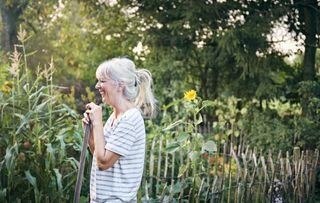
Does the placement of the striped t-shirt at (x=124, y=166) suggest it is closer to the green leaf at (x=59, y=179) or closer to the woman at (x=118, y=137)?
the woman at (x=118, y=137)

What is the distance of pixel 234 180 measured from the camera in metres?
4.36

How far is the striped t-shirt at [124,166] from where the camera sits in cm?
232

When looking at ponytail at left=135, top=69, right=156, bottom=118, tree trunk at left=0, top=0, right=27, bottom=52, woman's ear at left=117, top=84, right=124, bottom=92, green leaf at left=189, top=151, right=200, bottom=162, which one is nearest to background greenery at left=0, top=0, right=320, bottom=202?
green leaf at left=189, top=151, right=200, bottom=162

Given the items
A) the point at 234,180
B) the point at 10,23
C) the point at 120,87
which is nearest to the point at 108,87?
the point at 120,87

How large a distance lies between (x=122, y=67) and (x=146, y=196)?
1612mm

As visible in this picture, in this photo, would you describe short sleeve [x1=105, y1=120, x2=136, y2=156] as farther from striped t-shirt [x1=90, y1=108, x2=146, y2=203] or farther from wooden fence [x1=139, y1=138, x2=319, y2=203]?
wooden fence [x1=139, y1=138, x2=319, y2=203]

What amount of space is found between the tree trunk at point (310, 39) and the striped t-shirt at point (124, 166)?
15.4 feet

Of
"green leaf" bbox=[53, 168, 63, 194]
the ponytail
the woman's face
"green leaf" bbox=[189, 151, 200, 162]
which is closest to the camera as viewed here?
the woman's face

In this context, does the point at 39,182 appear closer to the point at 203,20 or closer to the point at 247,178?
the point at 247,178

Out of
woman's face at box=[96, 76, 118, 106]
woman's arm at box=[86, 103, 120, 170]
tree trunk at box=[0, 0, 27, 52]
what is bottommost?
woman's arm at box=[86, 103, 120, 170]

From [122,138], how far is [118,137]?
0.06 ft

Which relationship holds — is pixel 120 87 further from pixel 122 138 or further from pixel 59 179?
pixel 59 179

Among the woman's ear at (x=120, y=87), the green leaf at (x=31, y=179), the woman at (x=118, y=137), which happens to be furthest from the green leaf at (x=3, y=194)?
the woman's ear at (x=120, y=87)

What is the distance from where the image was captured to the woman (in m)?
2.29
